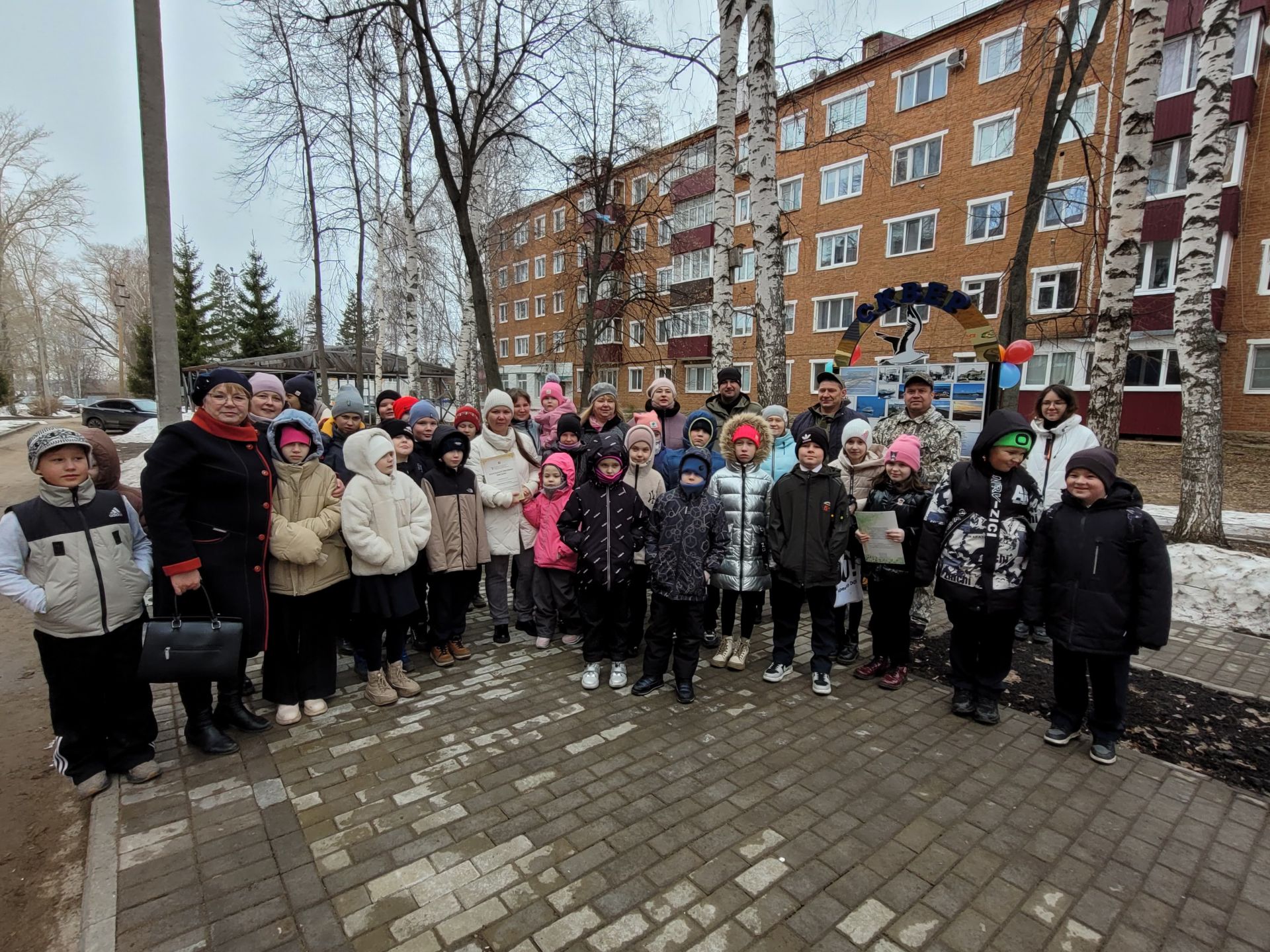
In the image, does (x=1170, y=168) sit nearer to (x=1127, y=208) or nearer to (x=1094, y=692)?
(x=1127, y=208)

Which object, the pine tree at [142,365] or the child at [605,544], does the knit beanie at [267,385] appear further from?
the pine tree at [142,365]

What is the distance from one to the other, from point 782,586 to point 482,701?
217 centimetres

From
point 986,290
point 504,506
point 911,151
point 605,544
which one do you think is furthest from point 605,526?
point 911,151

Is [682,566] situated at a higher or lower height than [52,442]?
lower

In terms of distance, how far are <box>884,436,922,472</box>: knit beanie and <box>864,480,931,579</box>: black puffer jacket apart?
183mm

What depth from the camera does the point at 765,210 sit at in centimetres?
792

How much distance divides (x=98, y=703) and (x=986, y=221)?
25.3 meters

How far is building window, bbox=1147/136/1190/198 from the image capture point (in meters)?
17.6

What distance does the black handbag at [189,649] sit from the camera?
2.94 metres

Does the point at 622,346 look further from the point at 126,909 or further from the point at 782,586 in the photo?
the point at 126,909

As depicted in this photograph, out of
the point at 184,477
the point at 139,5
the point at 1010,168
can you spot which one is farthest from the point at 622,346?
the point at 184,477

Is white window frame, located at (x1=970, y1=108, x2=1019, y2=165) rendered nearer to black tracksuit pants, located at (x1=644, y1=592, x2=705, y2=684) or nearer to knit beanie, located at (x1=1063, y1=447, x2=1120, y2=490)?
knit beanie, located at (x1=1063, y1=447, x2=1120, y2=490)

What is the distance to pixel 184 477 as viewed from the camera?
305 centimetres

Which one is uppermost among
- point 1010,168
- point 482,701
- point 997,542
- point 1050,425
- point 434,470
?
point 1010,168
